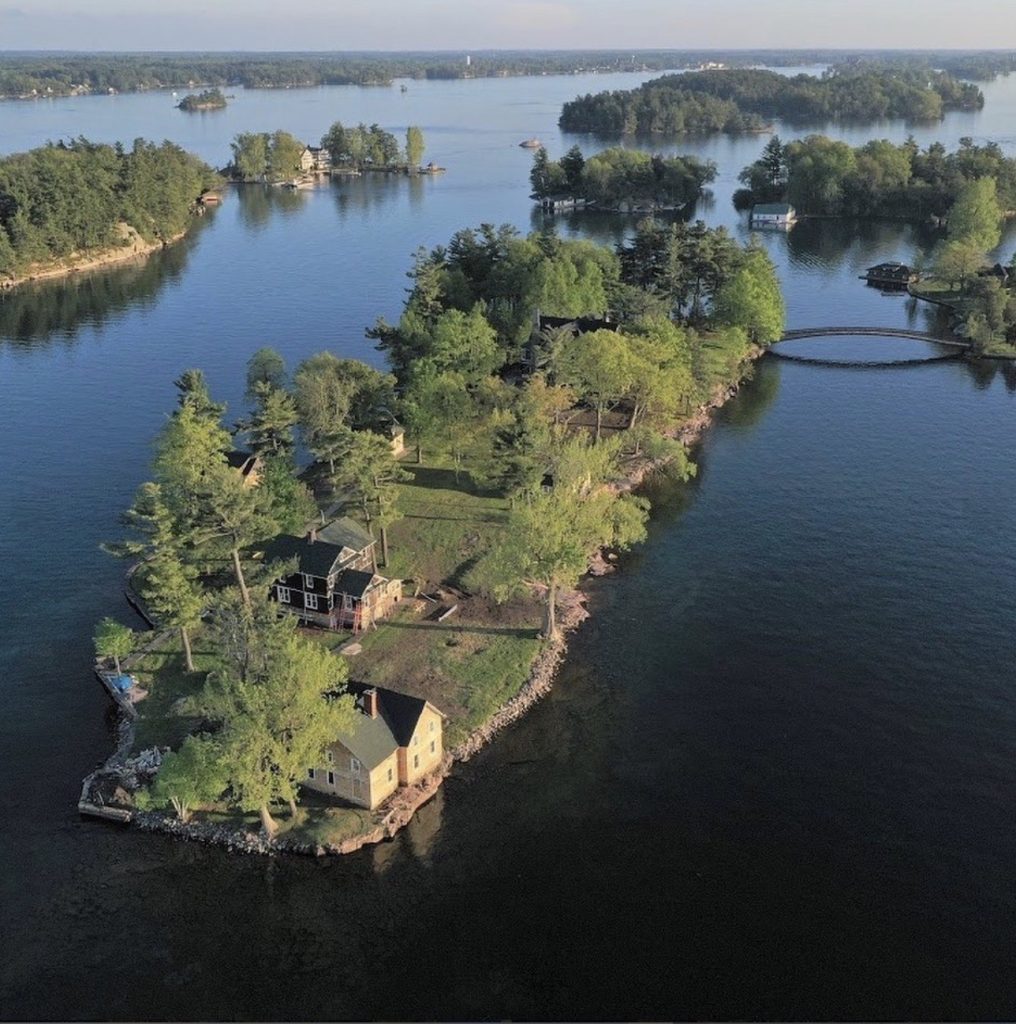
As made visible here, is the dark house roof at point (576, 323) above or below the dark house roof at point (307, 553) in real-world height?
above

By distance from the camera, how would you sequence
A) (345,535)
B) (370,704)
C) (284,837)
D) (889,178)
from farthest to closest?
(889,178) → (345,535) → (370,704) → (284,837)

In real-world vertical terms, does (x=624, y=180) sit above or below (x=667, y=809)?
above

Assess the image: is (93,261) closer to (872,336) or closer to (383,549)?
(383,549)

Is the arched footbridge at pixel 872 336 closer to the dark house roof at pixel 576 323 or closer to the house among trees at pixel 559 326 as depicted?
the house among trees at pixel 559 326

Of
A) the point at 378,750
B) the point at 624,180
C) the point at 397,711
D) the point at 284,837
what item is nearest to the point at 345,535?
the point at 397,711

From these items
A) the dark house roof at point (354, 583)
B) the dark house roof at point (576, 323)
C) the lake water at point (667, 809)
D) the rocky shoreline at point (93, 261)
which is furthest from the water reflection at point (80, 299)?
the dark house roof at point (354, 583)

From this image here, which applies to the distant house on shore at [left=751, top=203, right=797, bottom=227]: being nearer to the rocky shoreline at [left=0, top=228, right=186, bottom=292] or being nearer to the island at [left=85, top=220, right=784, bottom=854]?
the island at [left=85, top=220, right=784, bottom=854]
